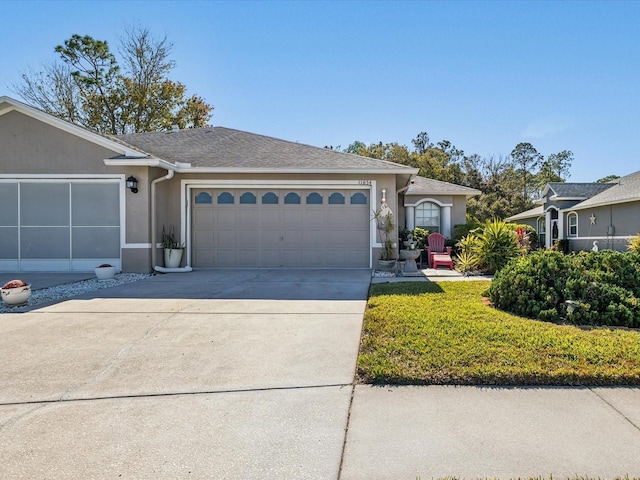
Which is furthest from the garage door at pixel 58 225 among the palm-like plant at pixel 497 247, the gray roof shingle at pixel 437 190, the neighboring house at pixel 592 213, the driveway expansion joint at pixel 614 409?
the neighboring house at pixel 592 213

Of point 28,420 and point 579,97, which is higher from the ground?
point 579,97

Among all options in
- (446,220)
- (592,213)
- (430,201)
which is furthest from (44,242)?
(592,213)

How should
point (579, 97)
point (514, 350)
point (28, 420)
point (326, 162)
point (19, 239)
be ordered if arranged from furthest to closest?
point (579, 97)
point (326, 162)
point (19, 239)
point (514, 350)
point (28, 420)

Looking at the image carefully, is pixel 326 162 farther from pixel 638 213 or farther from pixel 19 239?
pixel 638 213

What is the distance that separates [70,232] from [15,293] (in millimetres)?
4589

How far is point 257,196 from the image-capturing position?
11.4 metres

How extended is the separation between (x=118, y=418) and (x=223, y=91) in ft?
63.5

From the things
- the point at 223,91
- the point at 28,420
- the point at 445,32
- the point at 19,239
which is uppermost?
the point at 223,91

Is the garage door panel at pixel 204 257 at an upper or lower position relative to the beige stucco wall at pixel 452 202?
lower

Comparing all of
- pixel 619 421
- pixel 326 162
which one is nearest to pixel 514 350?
pixel 619 421

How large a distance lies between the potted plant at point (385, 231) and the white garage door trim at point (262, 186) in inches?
12.0

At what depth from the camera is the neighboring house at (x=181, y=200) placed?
33.2 ft

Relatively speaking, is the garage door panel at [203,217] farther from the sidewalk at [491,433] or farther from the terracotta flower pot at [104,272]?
the sidewalk at [491,433]

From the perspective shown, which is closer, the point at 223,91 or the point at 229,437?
the point at 229,437
